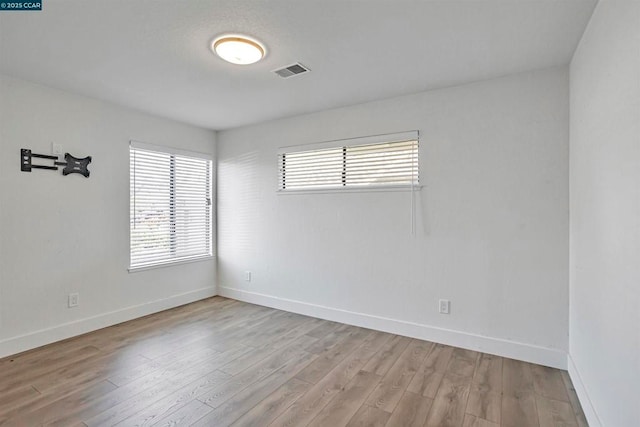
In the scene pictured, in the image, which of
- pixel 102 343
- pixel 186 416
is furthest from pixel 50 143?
pixel 186 416

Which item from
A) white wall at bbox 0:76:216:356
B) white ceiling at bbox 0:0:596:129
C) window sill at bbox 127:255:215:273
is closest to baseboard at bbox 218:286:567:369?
window sill at bbox 127:255:215:273

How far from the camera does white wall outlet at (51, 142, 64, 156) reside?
3157 mm

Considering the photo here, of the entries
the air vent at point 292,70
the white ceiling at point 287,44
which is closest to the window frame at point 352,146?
the white ceiling at point 287,44

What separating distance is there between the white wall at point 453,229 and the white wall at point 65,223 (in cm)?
168

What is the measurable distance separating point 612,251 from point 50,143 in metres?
4.47

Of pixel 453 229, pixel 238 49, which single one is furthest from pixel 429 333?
pixel 238 49

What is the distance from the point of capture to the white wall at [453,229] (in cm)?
269

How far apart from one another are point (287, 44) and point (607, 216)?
7.30 ft

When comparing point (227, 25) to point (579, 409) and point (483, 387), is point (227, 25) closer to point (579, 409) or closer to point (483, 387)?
point (483, 387)

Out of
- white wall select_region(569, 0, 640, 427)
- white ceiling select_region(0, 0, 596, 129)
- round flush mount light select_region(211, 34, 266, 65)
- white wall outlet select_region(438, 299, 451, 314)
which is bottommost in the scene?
white wall outlet select_region(438, 299, 451, 314)

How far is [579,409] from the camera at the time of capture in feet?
6.87

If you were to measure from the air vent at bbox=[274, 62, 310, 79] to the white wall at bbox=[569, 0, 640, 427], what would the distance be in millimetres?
1949

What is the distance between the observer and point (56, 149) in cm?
318

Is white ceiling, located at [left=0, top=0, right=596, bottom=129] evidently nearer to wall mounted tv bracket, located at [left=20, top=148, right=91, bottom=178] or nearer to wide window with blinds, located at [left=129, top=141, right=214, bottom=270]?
wall mounted tv bracket, located at [left=20, top=148, right=91, bottom=178]
